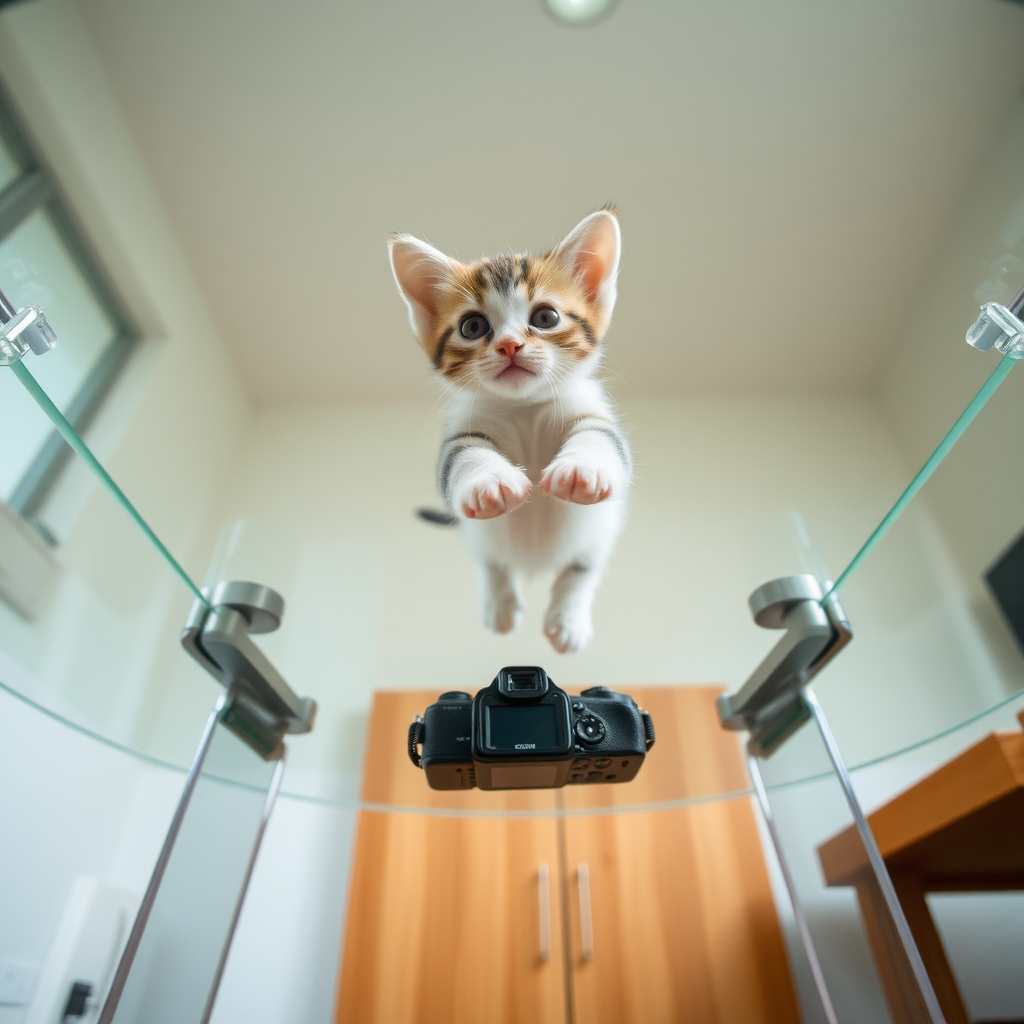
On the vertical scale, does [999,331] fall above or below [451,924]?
above

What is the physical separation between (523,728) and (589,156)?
69 cm

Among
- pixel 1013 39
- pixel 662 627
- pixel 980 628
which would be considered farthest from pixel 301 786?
pixel 1013 39

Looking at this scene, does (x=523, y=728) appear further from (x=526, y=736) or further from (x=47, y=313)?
(x=47, y=313)

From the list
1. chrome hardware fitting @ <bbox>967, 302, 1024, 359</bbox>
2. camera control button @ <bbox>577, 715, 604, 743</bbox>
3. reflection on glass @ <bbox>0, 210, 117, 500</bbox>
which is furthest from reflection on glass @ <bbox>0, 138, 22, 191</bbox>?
chrome hardware fitting @ <bbox>967, 302, 1024, 359</bbox>

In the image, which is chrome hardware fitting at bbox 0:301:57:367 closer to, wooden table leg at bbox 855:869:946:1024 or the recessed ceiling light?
the recessed ceiling light

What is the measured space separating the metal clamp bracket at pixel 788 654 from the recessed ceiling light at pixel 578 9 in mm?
515

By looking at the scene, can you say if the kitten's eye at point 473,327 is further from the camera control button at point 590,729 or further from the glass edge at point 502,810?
the glass edge at point 502,810

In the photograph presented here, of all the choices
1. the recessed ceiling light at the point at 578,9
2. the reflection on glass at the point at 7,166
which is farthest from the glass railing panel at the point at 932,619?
the reflection on glass at the point at 7,166

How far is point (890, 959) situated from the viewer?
55 cm

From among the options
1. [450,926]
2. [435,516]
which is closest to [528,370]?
[435,516]

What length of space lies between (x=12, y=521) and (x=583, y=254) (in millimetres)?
824

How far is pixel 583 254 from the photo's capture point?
527mm

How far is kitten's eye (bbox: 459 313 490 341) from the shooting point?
0.51 metres

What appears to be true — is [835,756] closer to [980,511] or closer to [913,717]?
[913,717]
